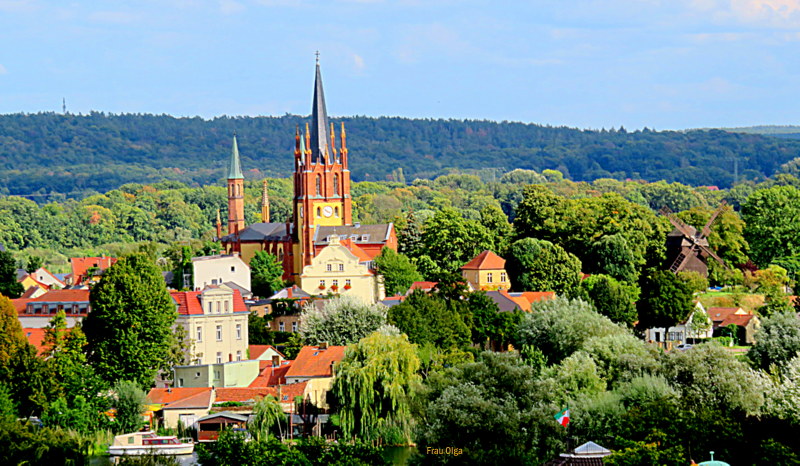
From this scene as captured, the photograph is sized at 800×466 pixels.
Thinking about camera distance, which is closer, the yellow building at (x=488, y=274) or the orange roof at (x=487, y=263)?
the yellow building at (x=488, y=274)

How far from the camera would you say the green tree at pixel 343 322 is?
59.5 meters

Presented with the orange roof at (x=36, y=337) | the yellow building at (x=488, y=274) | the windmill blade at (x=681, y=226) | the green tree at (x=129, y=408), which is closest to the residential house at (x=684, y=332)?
the yellow building at (x=488, y=274)

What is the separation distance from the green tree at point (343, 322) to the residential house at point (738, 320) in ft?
58.5

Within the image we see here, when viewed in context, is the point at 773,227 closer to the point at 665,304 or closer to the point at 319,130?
the point at 665,304

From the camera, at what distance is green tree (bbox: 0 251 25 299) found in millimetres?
76875

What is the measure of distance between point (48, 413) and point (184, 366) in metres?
7.38

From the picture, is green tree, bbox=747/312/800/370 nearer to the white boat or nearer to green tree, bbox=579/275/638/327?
green tree, bbox=579/275/638/327

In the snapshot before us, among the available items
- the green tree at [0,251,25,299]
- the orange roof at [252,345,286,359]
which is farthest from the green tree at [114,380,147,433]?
the green tree at [0,251,25,299]

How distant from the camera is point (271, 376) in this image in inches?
2184

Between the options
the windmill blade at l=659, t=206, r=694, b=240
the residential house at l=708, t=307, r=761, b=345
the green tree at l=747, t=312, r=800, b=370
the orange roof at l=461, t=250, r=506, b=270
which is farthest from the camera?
the windmill blade at l=659, t=206, r=694, b=240

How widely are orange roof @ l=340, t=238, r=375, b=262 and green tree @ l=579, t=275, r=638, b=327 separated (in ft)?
45.2

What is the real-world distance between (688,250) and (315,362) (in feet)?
114

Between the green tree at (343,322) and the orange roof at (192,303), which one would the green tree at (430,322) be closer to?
the green tree at (343,322)

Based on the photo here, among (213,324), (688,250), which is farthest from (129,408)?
(688,250)
